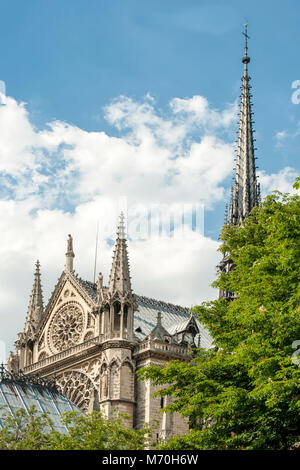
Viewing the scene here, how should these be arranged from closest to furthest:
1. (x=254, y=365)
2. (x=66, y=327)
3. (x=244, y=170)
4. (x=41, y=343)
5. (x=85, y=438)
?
1. (x=254, y=365)
2. (x=85, y=438)
3. (x=66, y=327)
4. (x=41, y=343)
5. (x=244, y=170)

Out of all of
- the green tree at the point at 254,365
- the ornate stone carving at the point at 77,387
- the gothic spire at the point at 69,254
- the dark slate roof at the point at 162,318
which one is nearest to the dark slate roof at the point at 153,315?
the dark slate roof at the point at 162,318

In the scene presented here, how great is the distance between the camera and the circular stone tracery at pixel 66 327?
179 ft

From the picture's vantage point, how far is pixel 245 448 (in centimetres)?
2480

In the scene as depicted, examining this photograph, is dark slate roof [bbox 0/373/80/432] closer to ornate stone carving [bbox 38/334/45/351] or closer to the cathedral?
the cathedral

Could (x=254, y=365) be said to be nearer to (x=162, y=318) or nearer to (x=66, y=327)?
(x=66, y=327)

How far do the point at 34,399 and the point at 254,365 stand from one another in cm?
2505

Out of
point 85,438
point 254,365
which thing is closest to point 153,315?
point 85,438

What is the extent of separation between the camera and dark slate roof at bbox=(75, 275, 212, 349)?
179ft

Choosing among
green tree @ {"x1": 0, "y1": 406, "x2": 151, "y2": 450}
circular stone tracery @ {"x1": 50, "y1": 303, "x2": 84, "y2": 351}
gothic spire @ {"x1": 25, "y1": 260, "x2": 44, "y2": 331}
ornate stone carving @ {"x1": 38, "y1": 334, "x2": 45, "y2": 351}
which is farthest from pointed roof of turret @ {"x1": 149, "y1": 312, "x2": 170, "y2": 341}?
green tree @ {"x1": 0, "y1": 406, "x2": 151, "y2": 450}

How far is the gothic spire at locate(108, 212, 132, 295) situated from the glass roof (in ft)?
24.6

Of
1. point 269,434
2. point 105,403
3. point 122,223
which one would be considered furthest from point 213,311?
point 122,223

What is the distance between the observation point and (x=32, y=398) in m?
48.0
